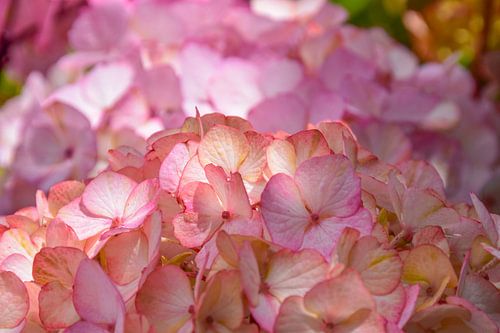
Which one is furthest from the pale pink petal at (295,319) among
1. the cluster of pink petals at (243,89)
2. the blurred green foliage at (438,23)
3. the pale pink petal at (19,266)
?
the blurred green foliage at (438,23)

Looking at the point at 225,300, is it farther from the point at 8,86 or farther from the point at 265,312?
the point at 8,86

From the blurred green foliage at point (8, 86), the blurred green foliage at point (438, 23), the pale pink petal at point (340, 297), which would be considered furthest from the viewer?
the blurred green foliage at point (8, 86)

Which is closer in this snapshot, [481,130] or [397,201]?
[397,201]

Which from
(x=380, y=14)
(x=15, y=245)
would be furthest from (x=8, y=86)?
(x=15, y=245)

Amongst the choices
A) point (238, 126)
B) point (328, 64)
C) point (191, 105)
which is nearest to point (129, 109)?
point (191, 105)

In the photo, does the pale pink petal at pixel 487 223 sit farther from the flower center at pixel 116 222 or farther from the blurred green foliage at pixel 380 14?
the blurred green foliage at pixel 380 14

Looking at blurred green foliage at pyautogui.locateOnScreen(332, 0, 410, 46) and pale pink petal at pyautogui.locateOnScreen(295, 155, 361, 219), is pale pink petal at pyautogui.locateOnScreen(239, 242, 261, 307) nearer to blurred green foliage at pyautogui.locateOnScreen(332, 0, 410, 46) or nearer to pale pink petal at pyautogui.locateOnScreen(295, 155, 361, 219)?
pale pink petal at pyautogui.locateOnScreen(295, 155, 361, 219)

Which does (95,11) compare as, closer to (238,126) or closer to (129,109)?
(129,109)

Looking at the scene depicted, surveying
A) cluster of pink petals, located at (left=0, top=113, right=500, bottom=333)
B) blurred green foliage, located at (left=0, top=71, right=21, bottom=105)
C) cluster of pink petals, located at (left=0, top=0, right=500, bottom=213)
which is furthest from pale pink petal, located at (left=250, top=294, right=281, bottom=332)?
blurred green foliage, located at (left=0, top=71, right=21, bottom=105)
